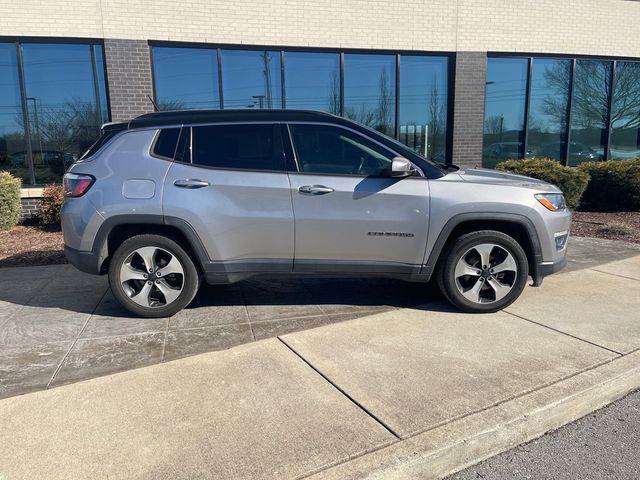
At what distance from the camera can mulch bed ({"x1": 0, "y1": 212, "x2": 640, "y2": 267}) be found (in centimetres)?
694

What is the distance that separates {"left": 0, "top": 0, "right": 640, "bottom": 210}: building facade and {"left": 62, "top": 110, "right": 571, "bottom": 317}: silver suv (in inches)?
221

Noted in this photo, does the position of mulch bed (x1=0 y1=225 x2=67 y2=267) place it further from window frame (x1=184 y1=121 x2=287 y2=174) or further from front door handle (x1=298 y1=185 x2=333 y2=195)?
front door handle (x1=298 y1=185 x2=333 y2=195)

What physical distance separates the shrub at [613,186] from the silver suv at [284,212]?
261 inches

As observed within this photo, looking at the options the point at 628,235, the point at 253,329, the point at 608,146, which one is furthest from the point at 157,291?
the point at 608,146

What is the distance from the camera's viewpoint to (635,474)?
99.3 inches

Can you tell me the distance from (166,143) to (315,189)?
4.49ft

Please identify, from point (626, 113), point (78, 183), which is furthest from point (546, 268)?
point (626, 113)

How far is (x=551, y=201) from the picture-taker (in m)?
4.43

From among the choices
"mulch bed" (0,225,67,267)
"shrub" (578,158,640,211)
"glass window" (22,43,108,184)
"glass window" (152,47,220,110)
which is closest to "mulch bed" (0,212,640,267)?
"mulch bed" (0,225,67,267)

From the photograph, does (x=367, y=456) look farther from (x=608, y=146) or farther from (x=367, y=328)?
(x=608, y=146)

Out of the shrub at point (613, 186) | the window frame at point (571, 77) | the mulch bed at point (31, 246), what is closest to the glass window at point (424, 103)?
the window frame at point (571, 77)

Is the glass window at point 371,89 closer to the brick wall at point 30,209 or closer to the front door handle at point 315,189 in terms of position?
the brick wall at point 30,209

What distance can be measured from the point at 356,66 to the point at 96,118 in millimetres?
5224

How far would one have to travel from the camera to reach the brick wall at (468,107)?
34.8 feet
